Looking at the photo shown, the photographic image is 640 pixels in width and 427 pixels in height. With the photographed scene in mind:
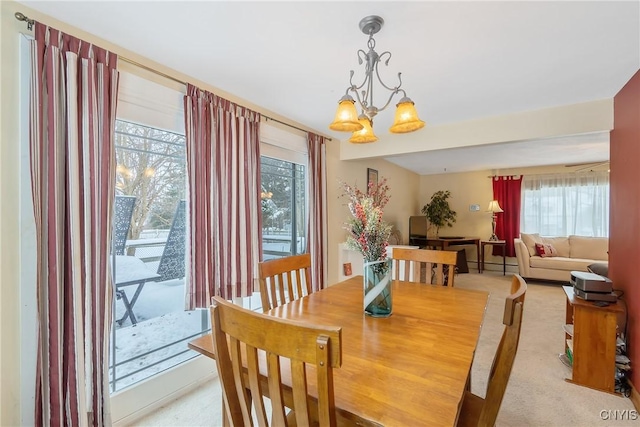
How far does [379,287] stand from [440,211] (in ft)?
19.1

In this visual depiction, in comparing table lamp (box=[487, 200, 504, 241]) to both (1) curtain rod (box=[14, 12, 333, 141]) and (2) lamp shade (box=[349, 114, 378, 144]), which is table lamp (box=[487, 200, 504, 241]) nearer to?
(1) curtain rod (box=[14, 12, 333, 141])

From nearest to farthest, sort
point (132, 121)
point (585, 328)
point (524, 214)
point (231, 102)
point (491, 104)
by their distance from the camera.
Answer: point (132, 121) → point (585, 328) → point (231, 102) → point (491, 104) → point (524, 214)

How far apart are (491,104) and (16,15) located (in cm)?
318

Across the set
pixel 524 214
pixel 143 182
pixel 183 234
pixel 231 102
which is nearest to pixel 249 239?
pixel 183 234

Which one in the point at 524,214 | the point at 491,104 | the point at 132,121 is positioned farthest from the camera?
the point at 524,214

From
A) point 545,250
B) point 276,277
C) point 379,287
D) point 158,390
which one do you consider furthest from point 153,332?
point 545,250

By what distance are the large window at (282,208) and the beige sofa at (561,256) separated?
4419 mm

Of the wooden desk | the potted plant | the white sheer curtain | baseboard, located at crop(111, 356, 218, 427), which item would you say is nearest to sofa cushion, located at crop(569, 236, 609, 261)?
the white sheer curtain

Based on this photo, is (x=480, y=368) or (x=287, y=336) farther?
(x=480, y=368)

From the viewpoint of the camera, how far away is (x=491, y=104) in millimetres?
2613

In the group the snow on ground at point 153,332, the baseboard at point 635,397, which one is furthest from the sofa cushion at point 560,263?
the snow on ground at point 153,332

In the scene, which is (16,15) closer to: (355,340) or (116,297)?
(116,297)

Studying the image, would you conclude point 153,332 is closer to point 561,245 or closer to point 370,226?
point 370,226

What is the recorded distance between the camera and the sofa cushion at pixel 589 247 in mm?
5109
